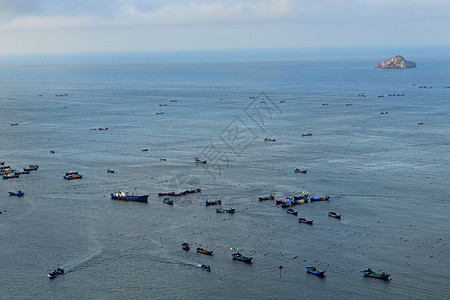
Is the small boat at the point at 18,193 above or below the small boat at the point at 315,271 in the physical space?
above

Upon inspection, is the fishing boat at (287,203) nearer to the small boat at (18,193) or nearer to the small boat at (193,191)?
the small boat at (193,191)

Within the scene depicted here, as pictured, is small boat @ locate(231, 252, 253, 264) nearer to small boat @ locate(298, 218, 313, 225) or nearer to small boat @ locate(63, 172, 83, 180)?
small boat @ locate(298, 218, 313, 225)

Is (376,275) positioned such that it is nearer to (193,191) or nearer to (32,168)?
(193,191)

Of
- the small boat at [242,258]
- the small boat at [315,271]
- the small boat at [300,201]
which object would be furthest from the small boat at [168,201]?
the small boat at [315,271]

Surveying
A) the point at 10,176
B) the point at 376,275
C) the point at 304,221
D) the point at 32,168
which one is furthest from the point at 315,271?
the point at 32,168

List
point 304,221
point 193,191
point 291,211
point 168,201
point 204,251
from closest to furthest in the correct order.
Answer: point 204,251 < point 304,221 < point 291,211 < point 168,201 < point 193,191

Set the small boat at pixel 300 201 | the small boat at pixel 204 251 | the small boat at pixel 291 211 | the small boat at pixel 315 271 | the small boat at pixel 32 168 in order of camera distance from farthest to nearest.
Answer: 1. the small boat at pixel 32 168
2. the small boat at pixel 300 201
3. the small boat at pixel 291 211
4. the small boat at pixel 204 251
5. the small boat at pixel 315 271

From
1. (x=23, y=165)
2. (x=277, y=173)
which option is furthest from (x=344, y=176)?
(x=23, y=165)

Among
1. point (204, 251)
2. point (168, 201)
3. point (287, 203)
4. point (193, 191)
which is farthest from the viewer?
point (193, 191)

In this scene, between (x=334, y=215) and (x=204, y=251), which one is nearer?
(x=204, y=251)

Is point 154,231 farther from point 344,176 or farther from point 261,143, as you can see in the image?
point 261,143

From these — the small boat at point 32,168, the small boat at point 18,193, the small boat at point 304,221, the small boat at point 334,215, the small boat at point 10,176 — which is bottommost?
the small boat at point 304,221
